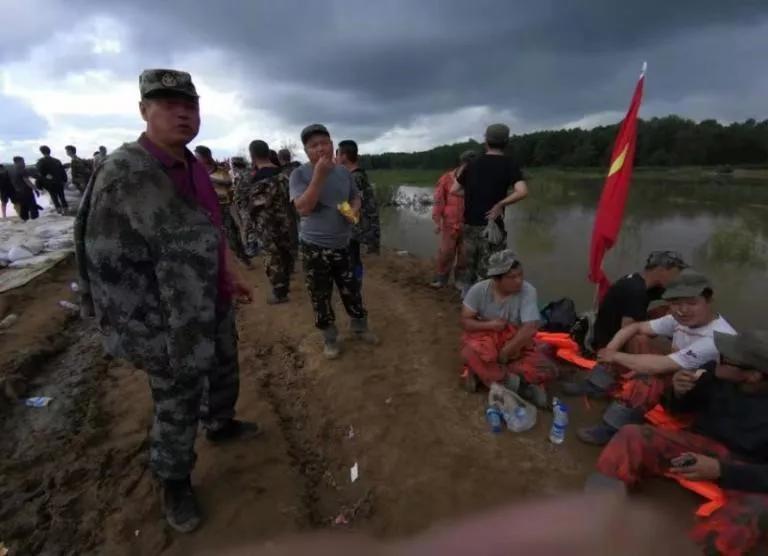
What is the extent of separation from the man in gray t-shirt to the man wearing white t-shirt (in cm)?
200

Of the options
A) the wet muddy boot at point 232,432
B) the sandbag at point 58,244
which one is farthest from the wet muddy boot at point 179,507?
the sandbag at point 58,244

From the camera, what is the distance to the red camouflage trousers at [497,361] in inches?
121

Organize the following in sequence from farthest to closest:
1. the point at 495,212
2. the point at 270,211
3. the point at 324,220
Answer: the point at 270,211 → the point at 495,212 → the point at 324,220

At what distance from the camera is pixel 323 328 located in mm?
3602

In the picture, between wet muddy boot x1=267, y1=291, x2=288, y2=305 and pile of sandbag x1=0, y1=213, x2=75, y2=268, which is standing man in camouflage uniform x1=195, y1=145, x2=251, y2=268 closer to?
wet muddy boot x1=267, y1=291, x2=288, y2=305

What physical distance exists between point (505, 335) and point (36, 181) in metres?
11.7

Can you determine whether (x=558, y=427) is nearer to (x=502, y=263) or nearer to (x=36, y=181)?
(x=502, y=263)

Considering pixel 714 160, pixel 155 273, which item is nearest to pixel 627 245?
pixel 155 273

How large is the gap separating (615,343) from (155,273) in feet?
9.48

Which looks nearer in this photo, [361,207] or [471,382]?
[471,382]

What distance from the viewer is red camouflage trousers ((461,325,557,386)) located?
121 inches

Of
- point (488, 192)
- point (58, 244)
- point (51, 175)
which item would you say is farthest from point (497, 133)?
point (51, 175)

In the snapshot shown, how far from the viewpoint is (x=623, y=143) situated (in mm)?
3752

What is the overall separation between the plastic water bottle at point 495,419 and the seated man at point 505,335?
249 mm
